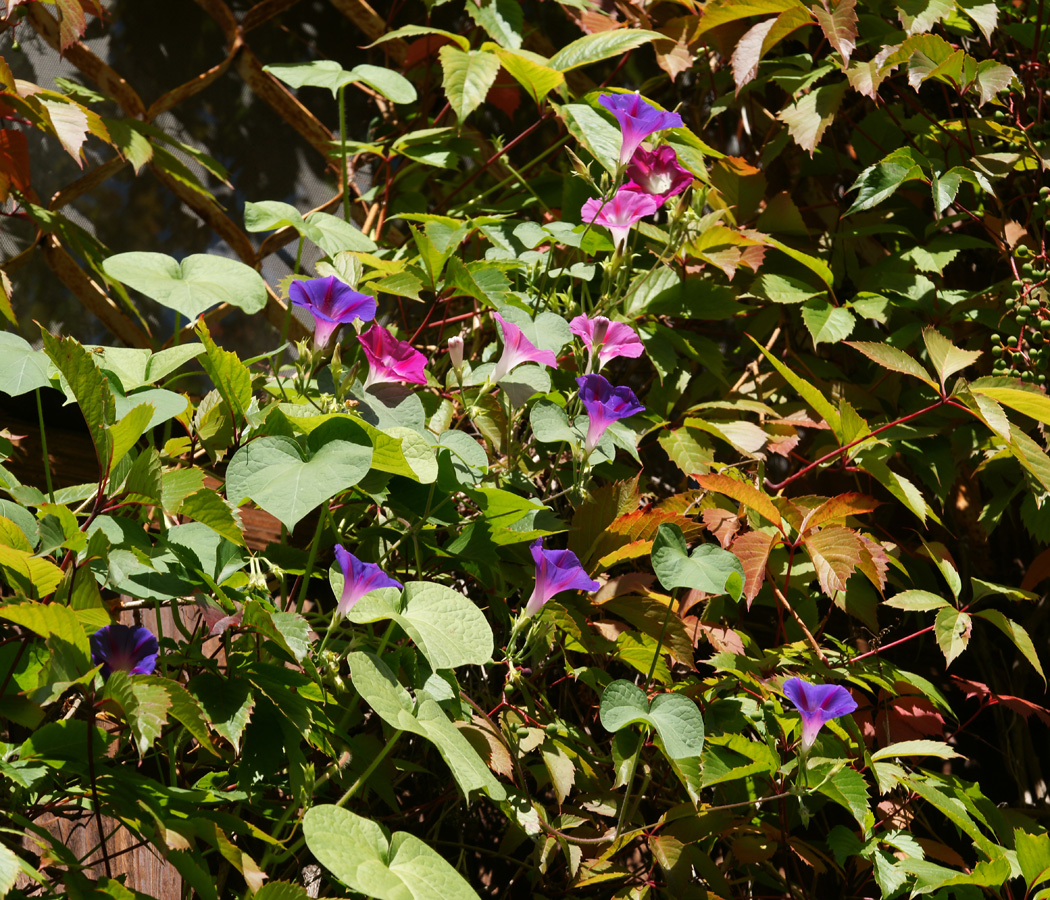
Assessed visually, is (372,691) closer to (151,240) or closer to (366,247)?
(366,247)

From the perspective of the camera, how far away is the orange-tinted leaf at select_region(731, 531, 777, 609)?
3.50ft

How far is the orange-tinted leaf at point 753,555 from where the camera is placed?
1.07m

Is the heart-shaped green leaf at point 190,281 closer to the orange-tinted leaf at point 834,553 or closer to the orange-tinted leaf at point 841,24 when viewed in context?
the orange-tinted leaf at point 834,553

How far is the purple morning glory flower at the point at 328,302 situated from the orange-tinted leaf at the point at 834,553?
627mm

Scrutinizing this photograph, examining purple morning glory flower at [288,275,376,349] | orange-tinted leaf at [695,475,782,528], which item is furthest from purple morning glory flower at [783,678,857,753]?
purple morning glory flower at [288,275,376,349]

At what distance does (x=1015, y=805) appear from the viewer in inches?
62.4

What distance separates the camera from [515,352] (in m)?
1.06

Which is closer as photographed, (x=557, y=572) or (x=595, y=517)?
(x=557, y=572)

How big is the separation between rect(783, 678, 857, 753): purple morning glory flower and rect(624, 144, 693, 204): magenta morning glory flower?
2.24 feet

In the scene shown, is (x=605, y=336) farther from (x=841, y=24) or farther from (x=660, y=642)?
(x=841, y=24)

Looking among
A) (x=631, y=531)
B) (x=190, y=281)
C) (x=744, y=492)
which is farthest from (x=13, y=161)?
(x=744, y=492)

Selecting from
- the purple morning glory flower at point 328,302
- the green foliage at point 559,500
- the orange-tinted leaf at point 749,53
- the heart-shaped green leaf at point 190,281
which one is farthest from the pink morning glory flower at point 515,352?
the orange-tinted leaf at point 749,53

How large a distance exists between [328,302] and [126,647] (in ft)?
1.34

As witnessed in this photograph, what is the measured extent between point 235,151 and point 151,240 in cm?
24
